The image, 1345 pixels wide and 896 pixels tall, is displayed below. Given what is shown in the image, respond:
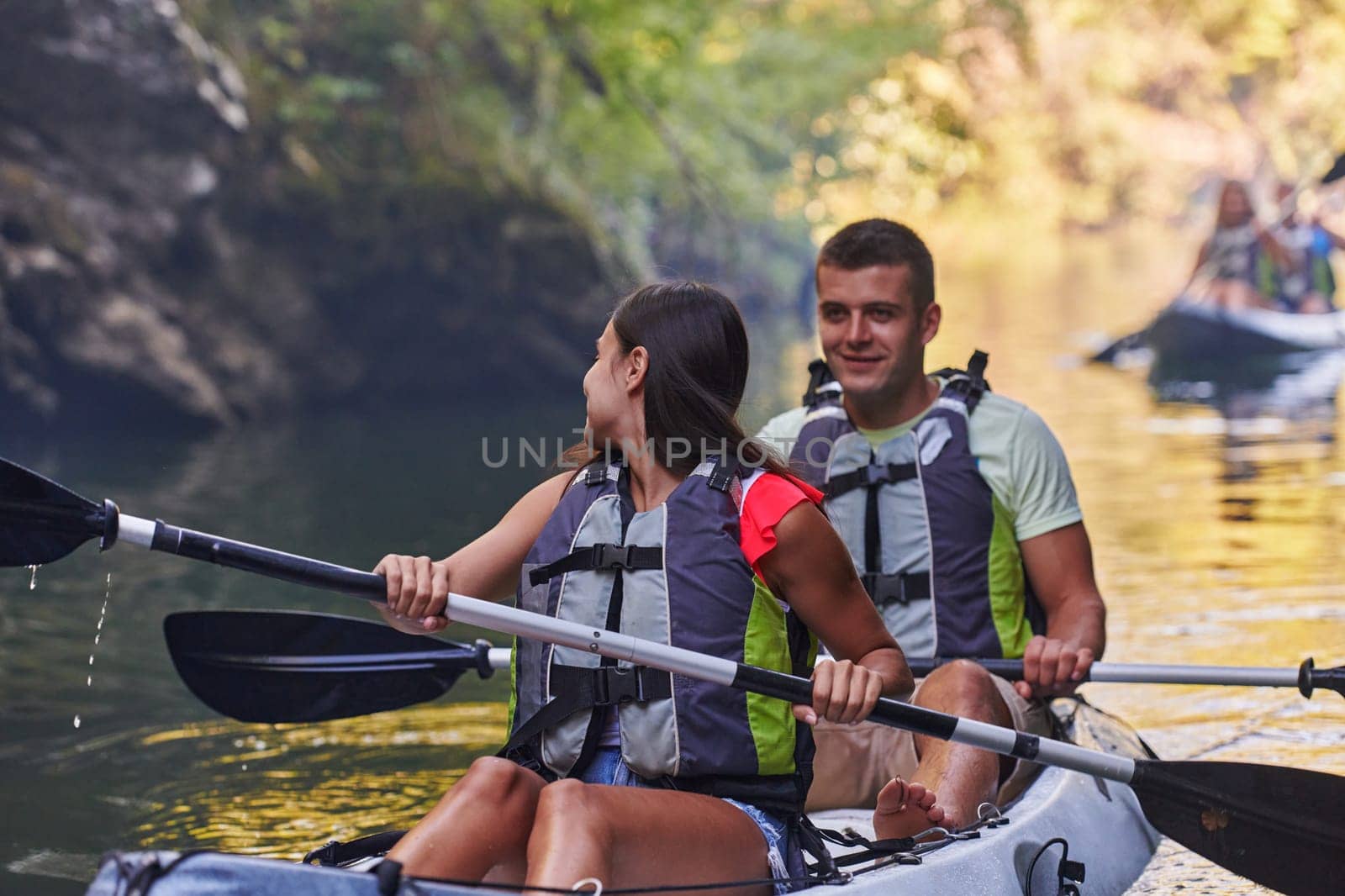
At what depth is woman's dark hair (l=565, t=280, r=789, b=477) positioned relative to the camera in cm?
221

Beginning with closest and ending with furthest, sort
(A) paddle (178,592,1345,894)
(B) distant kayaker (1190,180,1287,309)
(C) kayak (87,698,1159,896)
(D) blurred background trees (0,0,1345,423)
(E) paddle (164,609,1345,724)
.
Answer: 1. (C) kayak (87,698,1159,896)
2. (A) paddle (178,592,1345,894)
3. (E) paddle (164,609,1345,724)
4. (D) blurred background trees (0,0,1345,423)
5. (B) distant kayaker (1190,180,1287,309)

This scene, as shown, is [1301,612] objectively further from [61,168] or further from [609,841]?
[61,168]

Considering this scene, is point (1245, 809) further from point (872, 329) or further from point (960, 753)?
point (872, 329)

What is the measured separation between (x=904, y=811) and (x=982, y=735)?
17cm

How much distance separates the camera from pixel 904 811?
250cm

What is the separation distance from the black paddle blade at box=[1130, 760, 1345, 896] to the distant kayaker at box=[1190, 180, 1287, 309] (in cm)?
1199

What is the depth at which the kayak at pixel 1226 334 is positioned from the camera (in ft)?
44.2

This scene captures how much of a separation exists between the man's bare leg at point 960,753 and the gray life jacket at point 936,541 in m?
0.26

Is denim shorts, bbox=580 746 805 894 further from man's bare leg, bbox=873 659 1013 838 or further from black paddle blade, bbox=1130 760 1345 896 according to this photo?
black paddle blade, bbox=1130 760 1345 896

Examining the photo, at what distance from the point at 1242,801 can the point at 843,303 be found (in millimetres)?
1205

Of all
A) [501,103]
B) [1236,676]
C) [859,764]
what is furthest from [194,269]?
[1236,676]

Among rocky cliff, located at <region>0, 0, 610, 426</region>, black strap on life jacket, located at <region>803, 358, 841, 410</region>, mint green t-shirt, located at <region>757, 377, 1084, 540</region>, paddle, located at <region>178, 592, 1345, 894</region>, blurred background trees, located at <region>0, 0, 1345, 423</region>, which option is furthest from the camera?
blurred background trees, located at <region>0, 0, 1345, 423</region>

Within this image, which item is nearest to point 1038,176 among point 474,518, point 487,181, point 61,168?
point 487,181

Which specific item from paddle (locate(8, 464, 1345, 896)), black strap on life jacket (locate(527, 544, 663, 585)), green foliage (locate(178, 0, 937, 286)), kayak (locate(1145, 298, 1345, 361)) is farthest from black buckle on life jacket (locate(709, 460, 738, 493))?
kayak (locate(1145, 298, 1345, 361))
